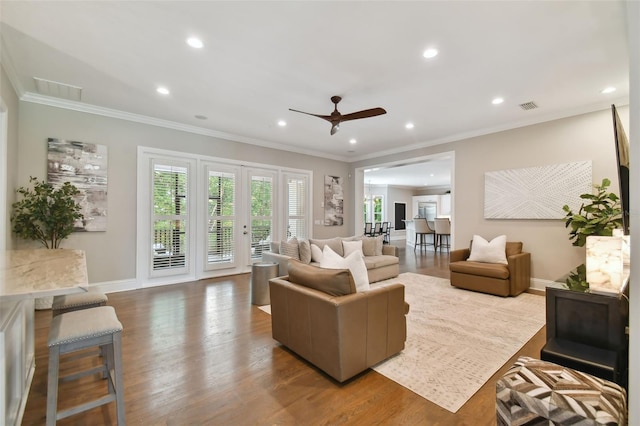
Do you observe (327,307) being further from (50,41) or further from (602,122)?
(602,122)

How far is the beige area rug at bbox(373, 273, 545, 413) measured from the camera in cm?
211

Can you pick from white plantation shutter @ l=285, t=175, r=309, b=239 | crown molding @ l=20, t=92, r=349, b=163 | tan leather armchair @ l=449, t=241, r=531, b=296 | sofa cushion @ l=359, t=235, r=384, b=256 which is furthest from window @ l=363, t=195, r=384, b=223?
tan leather armchair @ l=449, t=241, r=531, b=296

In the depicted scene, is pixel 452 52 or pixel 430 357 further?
pixel 452 52

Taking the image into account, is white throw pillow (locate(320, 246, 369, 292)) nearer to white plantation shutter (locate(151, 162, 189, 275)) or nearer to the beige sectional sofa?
the beige sectional sofa

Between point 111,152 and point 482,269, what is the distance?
6.14 metres

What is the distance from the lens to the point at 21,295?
108 cm

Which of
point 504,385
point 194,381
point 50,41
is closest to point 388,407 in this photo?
point 504,385

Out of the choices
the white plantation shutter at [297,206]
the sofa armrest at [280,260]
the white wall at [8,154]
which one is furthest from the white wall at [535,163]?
the white wall at [8,154]

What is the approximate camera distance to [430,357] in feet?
8.16

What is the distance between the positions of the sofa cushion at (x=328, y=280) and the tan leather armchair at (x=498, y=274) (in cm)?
319

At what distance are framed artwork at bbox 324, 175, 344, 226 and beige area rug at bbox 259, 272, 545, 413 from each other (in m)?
3.38

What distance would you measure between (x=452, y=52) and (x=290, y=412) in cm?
340

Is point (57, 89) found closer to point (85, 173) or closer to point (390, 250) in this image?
point (85, 173)

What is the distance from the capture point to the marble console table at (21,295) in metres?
1.15
